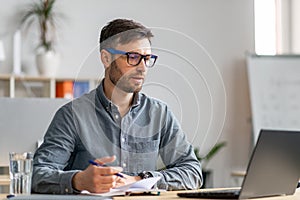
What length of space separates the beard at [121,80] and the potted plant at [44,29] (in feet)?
9.45

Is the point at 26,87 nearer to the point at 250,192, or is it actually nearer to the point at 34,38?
the point at 34,38

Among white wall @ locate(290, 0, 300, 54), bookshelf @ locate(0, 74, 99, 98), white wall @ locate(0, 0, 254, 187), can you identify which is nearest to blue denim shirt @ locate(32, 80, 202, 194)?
white wall @ locate(0, 0, 254, 187)

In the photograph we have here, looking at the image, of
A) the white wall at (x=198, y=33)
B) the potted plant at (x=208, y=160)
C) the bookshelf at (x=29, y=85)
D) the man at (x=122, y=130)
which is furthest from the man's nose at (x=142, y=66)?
the potted plant at (x=208, y=160)

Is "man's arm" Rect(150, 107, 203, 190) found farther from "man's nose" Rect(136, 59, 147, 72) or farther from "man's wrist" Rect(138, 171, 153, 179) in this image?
"man's nose" Rect(136, 59, 147, 72)

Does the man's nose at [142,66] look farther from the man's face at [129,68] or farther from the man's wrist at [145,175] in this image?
the man's wrist at [145,175]

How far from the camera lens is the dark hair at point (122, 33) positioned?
199 centimetres

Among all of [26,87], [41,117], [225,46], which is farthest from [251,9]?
[41,117]

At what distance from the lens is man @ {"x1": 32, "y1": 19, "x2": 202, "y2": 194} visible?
1.96 m

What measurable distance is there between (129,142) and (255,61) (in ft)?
12.4

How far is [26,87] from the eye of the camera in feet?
16.5

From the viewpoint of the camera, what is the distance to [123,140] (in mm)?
2070

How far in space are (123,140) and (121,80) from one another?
0.20 m

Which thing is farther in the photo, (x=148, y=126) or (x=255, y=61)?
(x=255, y=61)

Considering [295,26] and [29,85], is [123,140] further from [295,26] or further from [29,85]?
[295,26]
